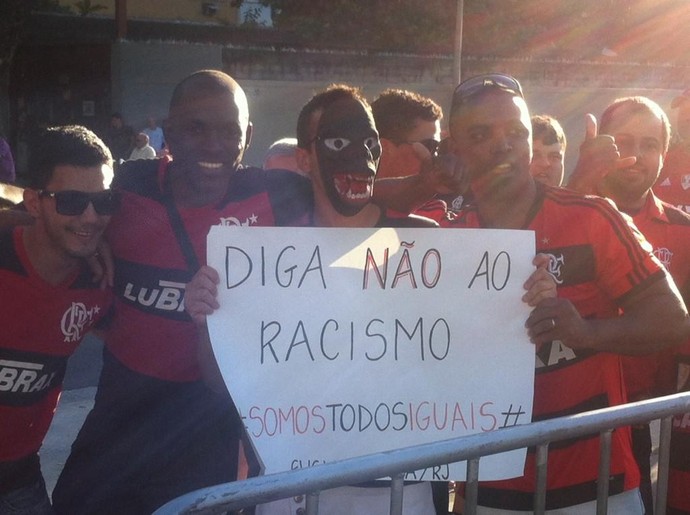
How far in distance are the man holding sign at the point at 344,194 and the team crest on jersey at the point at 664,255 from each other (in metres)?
1.17

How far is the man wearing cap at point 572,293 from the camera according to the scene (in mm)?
2662

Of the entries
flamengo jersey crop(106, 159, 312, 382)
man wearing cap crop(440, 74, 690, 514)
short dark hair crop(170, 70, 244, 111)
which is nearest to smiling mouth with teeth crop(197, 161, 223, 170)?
flamengo jersey crop(106, 159, 312, 382)

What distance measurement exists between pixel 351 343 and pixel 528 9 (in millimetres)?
27284

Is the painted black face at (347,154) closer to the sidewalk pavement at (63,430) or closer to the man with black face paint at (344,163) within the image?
the man with black face paint at (344,163)

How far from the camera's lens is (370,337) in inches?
104

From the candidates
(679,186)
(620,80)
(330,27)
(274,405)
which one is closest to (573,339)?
(274,405)

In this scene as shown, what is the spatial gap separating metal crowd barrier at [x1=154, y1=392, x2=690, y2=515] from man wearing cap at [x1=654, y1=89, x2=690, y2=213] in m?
2.87

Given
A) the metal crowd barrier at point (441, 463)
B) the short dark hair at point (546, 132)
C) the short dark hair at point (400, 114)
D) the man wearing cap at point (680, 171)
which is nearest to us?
the metal crowd barrier at point (441, 463)

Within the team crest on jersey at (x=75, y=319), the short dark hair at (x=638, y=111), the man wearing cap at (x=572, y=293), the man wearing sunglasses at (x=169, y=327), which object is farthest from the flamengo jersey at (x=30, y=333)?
the short dark hair at (x=638, y=111)

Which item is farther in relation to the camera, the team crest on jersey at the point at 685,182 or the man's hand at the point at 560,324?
the team crest on jersey at the point at 685,182

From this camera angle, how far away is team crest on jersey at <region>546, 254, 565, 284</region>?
2783mm

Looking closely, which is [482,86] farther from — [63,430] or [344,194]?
[63,430]


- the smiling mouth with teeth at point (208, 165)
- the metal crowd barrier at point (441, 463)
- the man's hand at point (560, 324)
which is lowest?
the metal crowd barrier at point (441, 463)

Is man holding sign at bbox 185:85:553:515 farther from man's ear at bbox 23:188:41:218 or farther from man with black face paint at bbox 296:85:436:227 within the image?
man's ear at bbox 23:188:41:218
